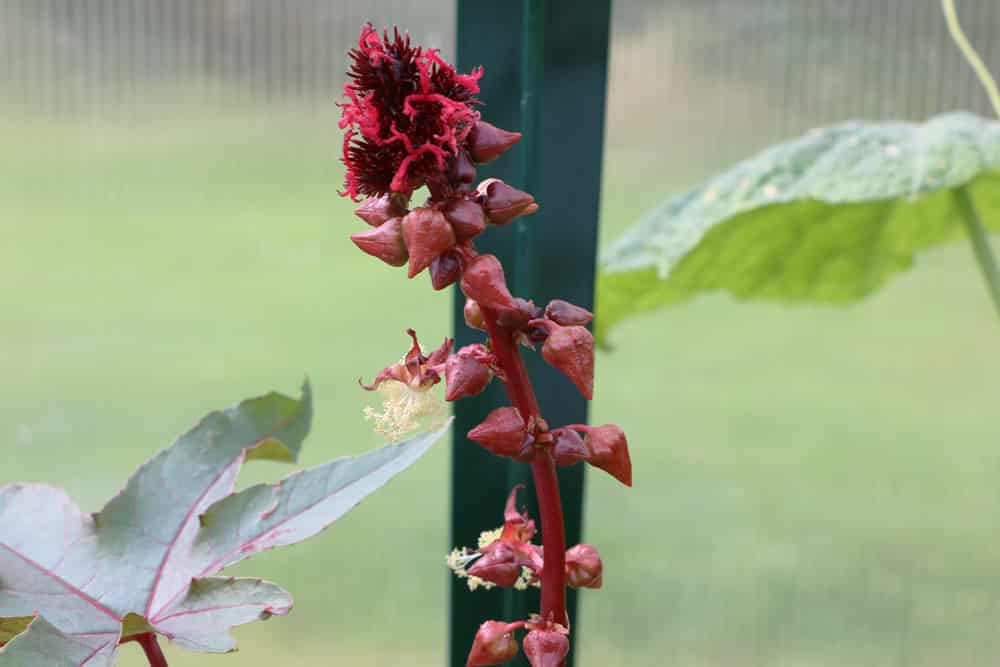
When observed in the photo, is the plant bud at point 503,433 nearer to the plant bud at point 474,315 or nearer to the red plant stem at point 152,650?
the plant bud at point 474,315

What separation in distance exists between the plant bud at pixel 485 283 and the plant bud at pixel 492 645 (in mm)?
97

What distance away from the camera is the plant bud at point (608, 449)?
0.27 m

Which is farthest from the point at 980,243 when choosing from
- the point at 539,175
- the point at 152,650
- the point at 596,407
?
the point at 152,650

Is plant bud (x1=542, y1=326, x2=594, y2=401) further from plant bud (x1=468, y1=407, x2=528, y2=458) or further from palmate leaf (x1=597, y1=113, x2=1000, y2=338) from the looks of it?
palmate leaf (x1=597, y1=113, x2=1000, y2=338)

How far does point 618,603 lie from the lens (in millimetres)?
859

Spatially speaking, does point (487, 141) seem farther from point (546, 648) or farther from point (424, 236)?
point (546, 648)

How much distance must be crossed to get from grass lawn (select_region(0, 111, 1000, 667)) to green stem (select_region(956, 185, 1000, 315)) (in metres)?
0.23

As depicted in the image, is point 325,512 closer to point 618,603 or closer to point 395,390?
point 395,390

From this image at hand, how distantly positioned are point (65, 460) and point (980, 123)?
29.2 inches

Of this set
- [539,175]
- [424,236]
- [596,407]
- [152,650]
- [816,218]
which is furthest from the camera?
[596,407]

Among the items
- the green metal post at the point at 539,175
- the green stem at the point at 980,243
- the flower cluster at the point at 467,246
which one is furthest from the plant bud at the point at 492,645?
the green stem at the point at 980,243

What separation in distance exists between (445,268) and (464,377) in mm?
30

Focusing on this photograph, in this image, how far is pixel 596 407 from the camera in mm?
892

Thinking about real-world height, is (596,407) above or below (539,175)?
below
